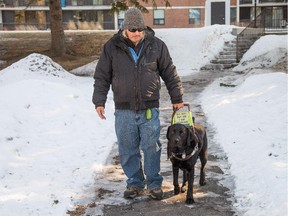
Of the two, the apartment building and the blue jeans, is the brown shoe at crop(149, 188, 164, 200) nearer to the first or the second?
the blue jeans

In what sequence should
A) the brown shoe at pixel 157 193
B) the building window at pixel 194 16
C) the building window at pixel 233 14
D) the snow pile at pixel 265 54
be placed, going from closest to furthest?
the brown shoe at pixel 157 193 < the snow pile at pixel 265 54 < the building window at pixel 194 16 < the building window at pixel 233 14

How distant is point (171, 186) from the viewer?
591 centimetres

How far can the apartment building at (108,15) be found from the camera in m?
48.6

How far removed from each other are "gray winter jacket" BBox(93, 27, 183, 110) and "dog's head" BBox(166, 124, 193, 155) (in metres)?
0.47

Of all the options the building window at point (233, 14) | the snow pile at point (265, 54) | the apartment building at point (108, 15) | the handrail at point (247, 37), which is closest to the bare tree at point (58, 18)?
the handrail at point (247, 37)

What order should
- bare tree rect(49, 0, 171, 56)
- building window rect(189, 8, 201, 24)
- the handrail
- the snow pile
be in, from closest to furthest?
the snow pile < bare tree rect(49, 0, 171, 56) < the handrail < building window rect(189, 8, 201, 24)

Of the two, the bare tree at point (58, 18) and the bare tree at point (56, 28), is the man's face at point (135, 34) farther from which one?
the bare tree at point (56, 28)

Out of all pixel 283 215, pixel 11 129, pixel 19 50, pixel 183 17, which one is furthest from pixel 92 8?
pixel 283 215

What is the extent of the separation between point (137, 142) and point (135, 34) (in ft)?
4.32

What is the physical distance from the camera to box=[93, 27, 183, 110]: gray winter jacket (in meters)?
5.13

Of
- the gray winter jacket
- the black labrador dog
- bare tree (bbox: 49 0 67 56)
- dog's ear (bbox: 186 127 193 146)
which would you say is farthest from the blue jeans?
bare tree (bbox: 49 0 67 56)

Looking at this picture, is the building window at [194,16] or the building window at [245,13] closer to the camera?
the building window at [194,16]

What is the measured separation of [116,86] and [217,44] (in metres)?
21.7

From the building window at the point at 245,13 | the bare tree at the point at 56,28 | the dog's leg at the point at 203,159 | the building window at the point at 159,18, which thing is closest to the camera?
the dog's leg at the point at 203,159
